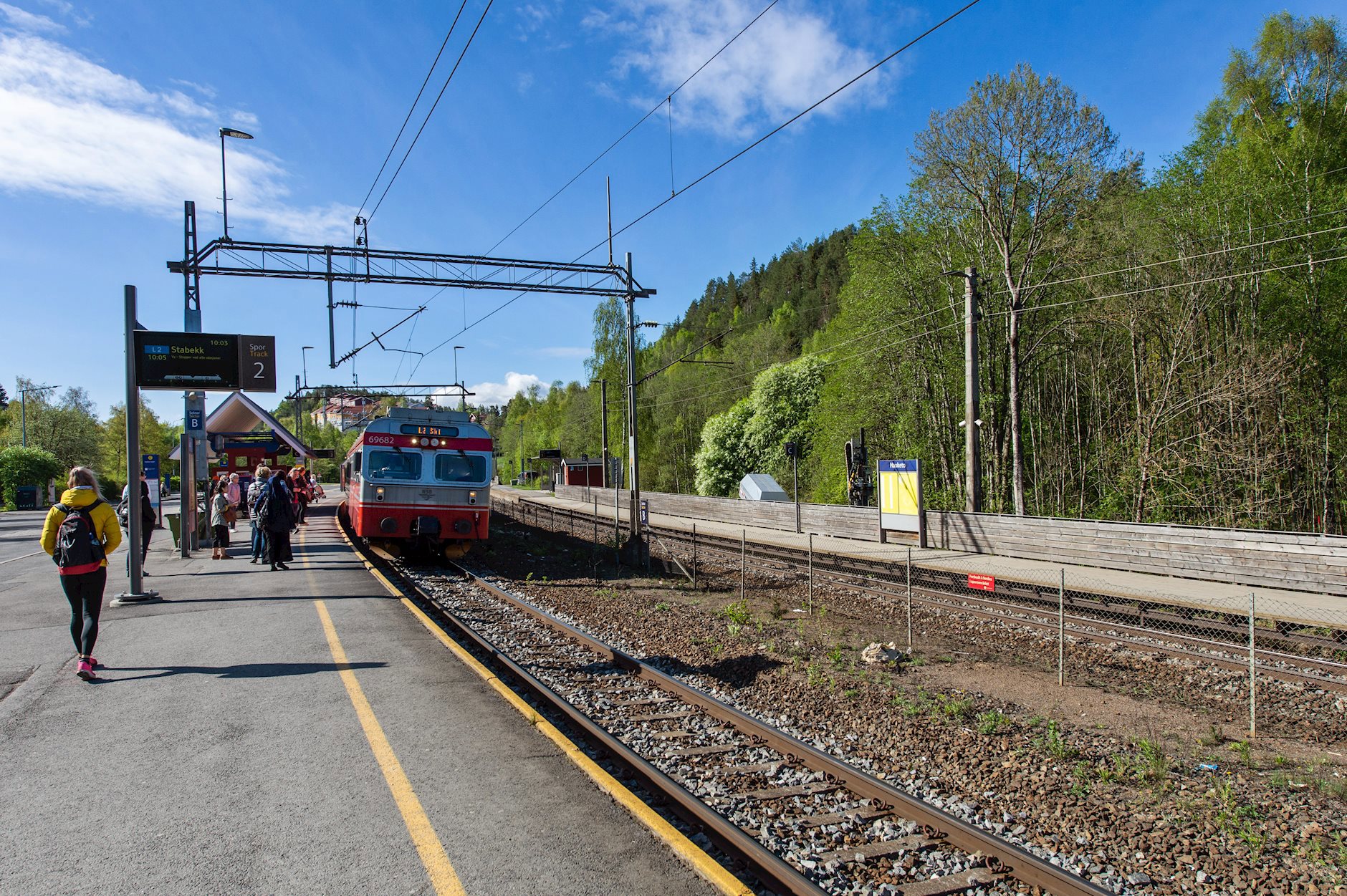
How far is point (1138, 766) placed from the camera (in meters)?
5.82

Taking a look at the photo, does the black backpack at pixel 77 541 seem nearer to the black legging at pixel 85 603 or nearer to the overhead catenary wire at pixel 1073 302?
the black legging at pixel 85 603

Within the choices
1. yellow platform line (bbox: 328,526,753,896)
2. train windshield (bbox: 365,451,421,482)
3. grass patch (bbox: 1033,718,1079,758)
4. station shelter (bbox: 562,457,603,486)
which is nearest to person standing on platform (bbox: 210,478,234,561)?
train windshield (bbox: 365,451,421,482)

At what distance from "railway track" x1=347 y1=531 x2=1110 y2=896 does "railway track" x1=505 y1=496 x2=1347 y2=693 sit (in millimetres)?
6333

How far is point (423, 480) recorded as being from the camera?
54.5ft

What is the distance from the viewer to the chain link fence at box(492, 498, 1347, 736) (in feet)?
28.2

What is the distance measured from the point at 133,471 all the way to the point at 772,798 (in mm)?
10612

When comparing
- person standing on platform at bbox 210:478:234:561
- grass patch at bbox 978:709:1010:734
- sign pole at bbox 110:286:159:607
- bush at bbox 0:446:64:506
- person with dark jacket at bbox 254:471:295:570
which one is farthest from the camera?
bush at bbox 0:446:64:506

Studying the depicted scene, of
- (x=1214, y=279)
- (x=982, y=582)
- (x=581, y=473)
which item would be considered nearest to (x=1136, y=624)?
(x=982, y=582)

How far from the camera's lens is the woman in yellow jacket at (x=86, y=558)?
6969mm

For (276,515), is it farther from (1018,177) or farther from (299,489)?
(1018,177)

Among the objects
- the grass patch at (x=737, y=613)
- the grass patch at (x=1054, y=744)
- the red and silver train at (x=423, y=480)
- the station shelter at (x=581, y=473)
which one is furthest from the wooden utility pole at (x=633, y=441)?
the station shelter at (x=581, y=473)

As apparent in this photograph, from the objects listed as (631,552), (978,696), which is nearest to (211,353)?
(631,552)

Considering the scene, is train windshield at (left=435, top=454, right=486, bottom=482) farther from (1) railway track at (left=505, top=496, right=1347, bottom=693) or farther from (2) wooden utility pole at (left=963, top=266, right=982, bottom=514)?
(2) wooden utility pole at (left=963, top=266, right=982, bottom=514)

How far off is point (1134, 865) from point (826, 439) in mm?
29957
